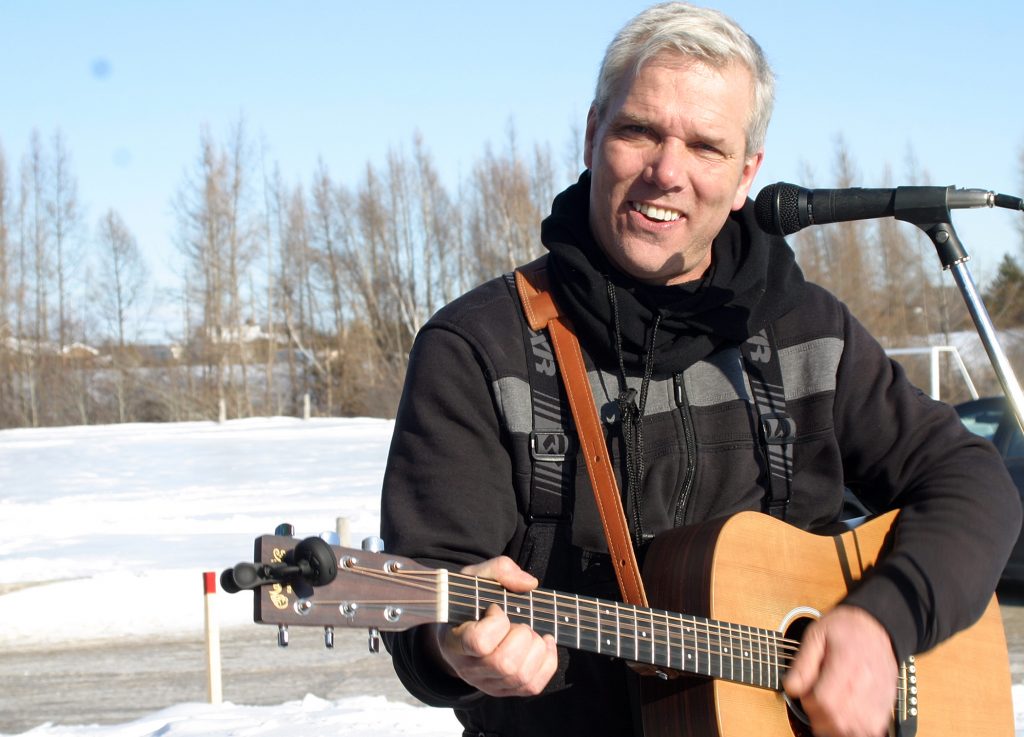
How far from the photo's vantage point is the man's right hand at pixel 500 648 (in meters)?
1.83

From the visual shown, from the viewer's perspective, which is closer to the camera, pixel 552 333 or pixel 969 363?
pixel 552 333

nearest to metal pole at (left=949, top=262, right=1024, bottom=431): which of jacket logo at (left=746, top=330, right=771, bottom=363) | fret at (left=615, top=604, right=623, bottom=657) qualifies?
jacket logo at (left=746, top=330, right=771, bottom=363)

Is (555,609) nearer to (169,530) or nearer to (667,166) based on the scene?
(667,166)

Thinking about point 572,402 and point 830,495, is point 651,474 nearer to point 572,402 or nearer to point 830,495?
point 572,402

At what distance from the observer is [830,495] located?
8.64 feet

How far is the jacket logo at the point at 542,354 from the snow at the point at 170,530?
3.24 m

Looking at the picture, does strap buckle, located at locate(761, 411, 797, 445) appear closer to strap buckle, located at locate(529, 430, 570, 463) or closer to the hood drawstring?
the hood drawstring

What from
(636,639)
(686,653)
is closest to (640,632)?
(636,639)

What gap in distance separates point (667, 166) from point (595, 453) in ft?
2.06

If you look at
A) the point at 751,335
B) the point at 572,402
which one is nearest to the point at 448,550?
the point at 572,402

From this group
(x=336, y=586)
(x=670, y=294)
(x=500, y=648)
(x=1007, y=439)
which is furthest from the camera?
(x=1007, y=439)

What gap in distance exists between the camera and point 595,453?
2234 mm

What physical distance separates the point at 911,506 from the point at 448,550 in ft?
3.96

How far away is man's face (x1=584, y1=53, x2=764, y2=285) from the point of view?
2375mm
